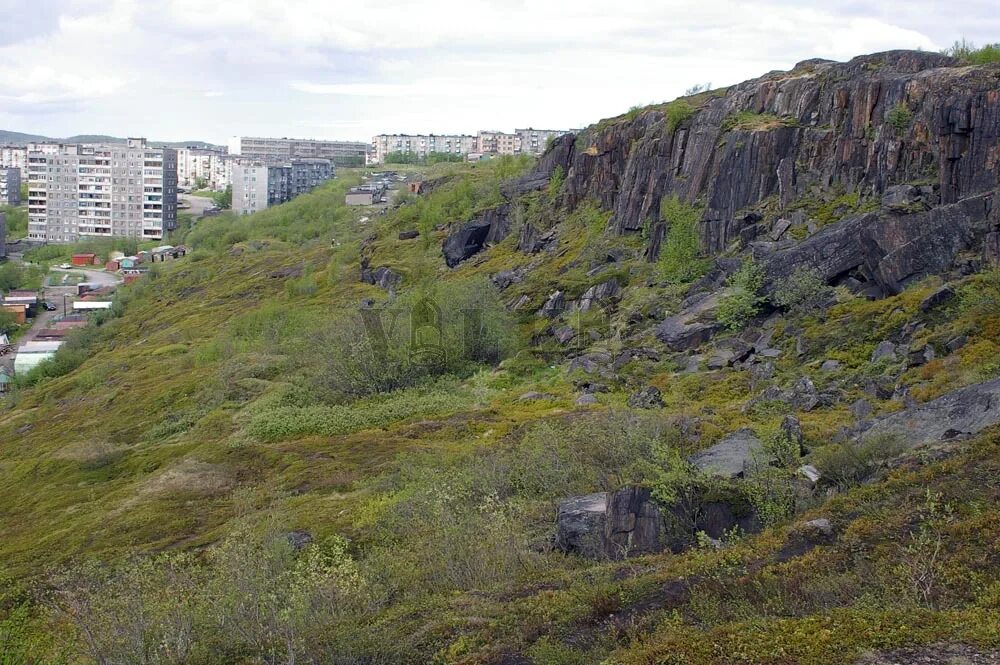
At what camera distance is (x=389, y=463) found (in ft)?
109

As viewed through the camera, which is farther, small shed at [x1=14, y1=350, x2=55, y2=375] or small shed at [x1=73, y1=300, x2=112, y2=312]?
small shed at [x1=73, y1=300, x2=112, y2=312]

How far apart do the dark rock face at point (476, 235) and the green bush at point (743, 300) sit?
130 feet

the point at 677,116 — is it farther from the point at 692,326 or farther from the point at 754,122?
the point at 692,326

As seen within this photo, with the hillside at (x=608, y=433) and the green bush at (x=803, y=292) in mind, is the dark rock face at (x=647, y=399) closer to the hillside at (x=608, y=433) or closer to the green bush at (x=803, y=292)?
the hillside at (x=608, y=433)

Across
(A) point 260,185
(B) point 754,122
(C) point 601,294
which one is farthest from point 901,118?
(A) point 260,185

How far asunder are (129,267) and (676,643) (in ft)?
441

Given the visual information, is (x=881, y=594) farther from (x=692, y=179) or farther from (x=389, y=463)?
(x=692, y=179)

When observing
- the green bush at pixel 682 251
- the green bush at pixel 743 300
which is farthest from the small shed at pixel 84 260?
the green bush at pixel 743 300

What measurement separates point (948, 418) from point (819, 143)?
2872cm

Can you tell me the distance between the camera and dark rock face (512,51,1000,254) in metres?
37.0

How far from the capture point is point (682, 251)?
47.5m

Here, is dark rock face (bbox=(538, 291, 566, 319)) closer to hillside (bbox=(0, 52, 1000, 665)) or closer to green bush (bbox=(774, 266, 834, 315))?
hillside (bbox=(0, 52, 1000, 665))

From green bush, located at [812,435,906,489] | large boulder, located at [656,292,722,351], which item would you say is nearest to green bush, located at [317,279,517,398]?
large boulder, located at [656,292,722,351]

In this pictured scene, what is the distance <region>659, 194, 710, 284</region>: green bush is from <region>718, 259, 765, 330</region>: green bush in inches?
256
